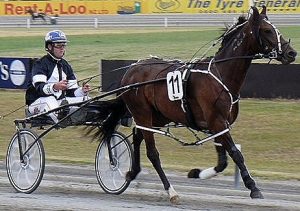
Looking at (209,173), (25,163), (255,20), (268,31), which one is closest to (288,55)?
(268,31)

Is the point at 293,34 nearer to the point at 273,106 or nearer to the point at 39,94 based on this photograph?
the point at 273,106

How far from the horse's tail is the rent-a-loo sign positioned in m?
12.1

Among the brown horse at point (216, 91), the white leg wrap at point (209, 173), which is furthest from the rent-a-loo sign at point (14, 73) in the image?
the white leg wrap at point (209, 173)

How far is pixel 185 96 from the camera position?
8.42 metres

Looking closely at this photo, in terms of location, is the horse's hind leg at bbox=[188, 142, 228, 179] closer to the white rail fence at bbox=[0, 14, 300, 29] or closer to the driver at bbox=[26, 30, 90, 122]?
the driver at bbox=[26, 30, 90, 122]

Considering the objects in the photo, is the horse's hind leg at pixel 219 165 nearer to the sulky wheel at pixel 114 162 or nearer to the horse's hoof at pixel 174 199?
the horse's hoof at pixel 174 199

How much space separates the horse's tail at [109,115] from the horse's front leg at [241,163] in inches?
63.7

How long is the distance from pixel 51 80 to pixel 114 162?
46.5 inches

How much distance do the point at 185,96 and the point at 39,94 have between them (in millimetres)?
2007

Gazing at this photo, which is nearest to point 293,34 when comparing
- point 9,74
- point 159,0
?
point 9,74

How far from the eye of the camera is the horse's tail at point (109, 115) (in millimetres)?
9406

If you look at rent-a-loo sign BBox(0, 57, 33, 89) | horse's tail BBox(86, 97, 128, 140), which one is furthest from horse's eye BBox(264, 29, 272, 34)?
rent-a-loo sign BBox(0, 57, 33, 89)

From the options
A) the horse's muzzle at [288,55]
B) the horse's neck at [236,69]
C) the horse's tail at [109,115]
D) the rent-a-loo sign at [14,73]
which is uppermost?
the horse's muzzle at [288,55]

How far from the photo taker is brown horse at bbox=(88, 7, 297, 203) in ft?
26.6
